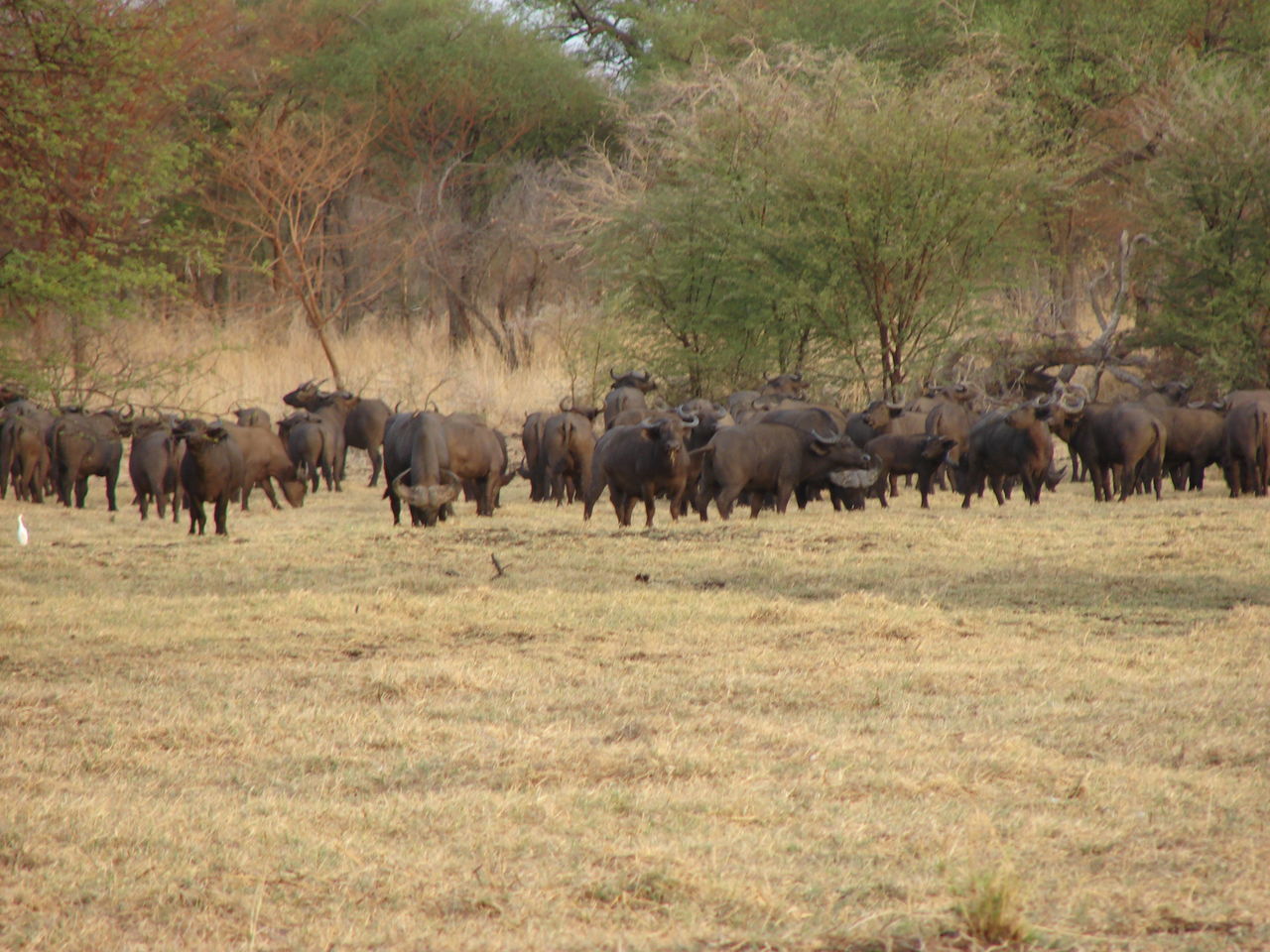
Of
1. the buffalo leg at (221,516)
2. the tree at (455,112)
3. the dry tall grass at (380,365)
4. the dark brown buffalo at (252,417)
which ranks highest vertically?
the tree at (455,112)

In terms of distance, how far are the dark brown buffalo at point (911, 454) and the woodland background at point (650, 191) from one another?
6.00m

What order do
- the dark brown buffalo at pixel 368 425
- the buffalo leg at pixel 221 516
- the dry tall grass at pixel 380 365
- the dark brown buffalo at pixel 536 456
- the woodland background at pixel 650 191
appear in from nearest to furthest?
the buffalo leg at pixel 221 516 → the dark brown buffalo at pixel 536 456 → the dark brown buffalo at pixel 368 425 → the woodland background at pixel 650 191 → the dry tall grass at pixel 380 365

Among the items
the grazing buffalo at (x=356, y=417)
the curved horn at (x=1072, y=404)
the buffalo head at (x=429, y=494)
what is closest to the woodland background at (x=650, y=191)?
the grazing buffalo at (x=356, y=417)

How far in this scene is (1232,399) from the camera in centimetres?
1706

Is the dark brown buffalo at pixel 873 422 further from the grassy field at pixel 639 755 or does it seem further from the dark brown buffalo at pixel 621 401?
the grassy field at pixel 639 755

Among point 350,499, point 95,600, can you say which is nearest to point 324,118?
point 350,499

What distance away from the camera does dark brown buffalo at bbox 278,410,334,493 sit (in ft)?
58.5

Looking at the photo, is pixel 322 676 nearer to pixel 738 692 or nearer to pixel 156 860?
pixel 738 692

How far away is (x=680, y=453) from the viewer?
1348 cm

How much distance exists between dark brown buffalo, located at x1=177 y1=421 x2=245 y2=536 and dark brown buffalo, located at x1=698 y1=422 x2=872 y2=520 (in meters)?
4.32

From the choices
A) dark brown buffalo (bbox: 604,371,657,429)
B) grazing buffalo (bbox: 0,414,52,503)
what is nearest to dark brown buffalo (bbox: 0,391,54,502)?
grazing buffalo (bbox: 0,414,52,503)

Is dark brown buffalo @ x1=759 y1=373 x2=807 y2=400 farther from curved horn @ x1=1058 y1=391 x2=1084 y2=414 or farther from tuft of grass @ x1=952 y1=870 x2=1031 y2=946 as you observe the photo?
tuft of grass @ x1=952 y1=870 x2=1031 y2=946

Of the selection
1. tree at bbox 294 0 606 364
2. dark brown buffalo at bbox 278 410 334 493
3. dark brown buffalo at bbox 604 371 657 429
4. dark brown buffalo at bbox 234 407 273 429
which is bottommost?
dark brown buffalo at bbox 278 410 334 493

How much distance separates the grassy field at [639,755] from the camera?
12.7ft
